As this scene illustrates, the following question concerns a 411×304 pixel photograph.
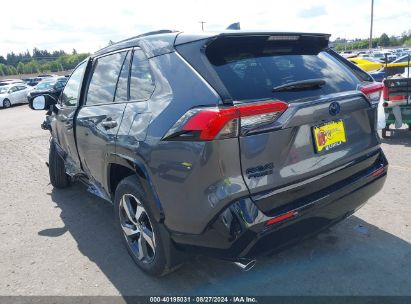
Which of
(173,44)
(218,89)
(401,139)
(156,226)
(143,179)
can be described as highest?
(173,44)

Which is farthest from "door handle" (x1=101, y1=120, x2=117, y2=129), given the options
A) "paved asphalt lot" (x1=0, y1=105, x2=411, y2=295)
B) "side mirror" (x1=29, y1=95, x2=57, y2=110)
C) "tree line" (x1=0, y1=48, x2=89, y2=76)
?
"tree line" (x1=0, y1=48, x2=89, y2=76)

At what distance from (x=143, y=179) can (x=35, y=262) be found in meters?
1.58

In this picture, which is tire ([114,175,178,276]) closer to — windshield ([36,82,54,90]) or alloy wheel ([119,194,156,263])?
alloy wheel ([119,194,156,263])

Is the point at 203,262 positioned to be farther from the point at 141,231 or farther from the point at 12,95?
the point at 12,95

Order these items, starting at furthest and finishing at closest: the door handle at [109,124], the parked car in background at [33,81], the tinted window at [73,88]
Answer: the parked car in background at [33,81] → the tinted window at [73,88] → the door handle at [109,124]

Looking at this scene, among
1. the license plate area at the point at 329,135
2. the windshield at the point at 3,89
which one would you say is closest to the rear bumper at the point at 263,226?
the license plate area at the point at 329,135

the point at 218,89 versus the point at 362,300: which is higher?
the point at 218,89

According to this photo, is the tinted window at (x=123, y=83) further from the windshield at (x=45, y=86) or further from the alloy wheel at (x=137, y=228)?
the windshield at (x=45, y=86)

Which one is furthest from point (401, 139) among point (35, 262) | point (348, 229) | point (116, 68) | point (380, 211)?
point (35, 262)

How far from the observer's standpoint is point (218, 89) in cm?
220

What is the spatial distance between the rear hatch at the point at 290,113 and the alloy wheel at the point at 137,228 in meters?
1.03

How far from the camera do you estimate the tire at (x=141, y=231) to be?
2.65m

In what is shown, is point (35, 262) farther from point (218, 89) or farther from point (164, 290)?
point (218, 89)

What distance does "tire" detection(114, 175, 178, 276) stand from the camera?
8.70 feet
